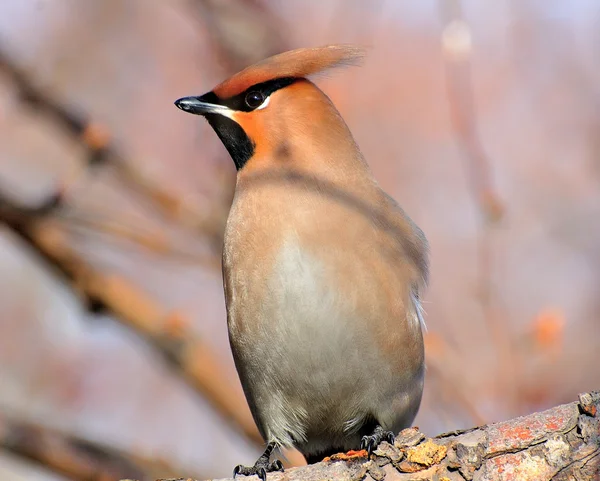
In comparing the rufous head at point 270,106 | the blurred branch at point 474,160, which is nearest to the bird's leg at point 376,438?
the blurred branch at point 474,160

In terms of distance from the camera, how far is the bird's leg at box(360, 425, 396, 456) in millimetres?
4324

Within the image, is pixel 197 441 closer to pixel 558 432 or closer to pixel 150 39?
pixel 150 39

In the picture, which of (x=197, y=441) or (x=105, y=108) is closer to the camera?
(x=197, y=441)

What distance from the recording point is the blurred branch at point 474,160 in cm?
513

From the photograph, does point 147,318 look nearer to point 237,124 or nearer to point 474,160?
point 237,124

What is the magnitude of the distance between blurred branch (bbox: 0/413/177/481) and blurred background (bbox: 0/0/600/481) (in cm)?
1

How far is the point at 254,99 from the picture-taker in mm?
4816

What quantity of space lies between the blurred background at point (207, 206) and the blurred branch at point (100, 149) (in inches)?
0.5

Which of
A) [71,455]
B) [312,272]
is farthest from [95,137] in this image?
[312,272]

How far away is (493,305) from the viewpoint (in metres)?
5.43

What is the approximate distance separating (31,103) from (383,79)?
14.8 feet

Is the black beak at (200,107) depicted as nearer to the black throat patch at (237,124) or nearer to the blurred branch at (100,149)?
the black throat patch at (237,124)

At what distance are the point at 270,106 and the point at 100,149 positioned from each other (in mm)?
1193

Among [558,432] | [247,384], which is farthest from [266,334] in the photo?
[558,432]
